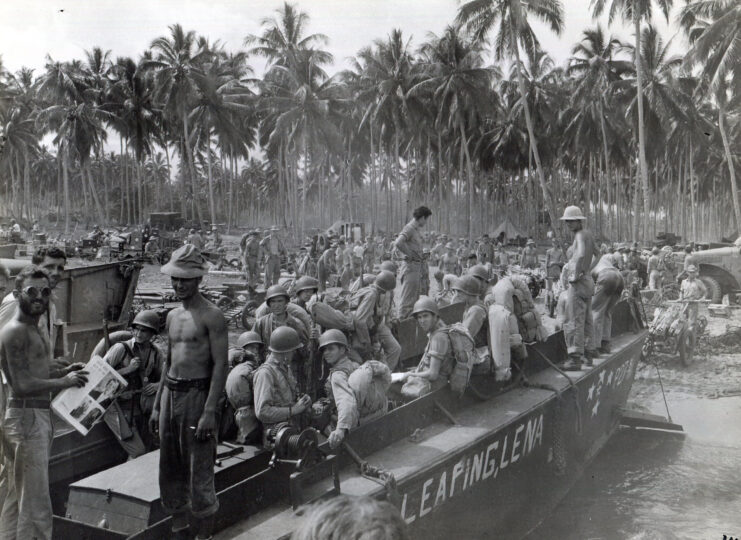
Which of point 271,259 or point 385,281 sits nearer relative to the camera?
point 385,281

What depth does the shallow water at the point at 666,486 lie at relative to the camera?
20.8 feet

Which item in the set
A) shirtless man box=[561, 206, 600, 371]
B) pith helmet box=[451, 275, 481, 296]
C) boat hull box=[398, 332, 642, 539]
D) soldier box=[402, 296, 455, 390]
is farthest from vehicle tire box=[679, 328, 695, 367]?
soldier box=[402, 296, 455, 390]

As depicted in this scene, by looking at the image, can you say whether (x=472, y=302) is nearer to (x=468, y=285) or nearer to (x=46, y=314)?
(x=468, y=285)

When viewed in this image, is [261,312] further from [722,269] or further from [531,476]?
[722,269]

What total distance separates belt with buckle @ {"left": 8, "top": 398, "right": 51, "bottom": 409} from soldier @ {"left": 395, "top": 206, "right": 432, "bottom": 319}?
15.9 feet

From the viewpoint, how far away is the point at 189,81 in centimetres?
3198

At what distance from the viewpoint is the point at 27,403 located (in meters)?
3.52

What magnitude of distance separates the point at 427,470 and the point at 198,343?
Result: 1853 millimetres

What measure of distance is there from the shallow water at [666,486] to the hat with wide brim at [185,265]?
448cm

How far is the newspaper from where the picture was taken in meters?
3.51

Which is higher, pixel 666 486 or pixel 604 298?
pixel 604 298

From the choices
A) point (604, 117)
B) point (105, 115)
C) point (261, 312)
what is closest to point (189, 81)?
point (105, 115)

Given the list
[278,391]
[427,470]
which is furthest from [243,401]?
[427,470]

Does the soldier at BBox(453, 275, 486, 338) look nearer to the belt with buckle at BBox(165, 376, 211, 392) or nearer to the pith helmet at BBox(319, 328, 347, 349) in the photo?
the pith helmet at BBox(319, 328, 347, 349)
